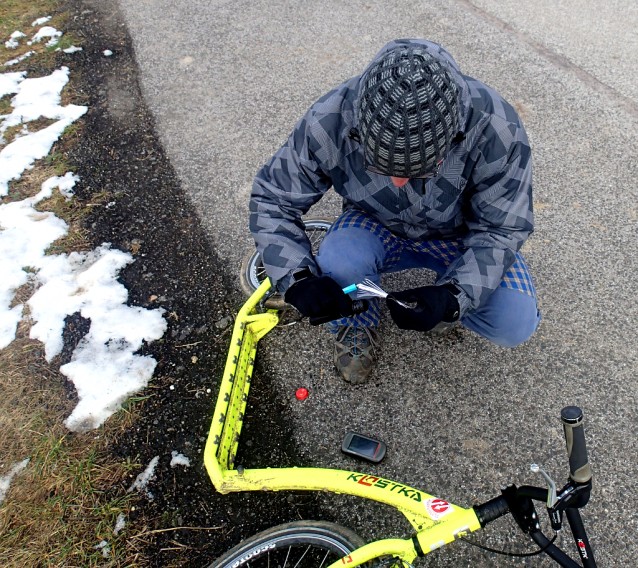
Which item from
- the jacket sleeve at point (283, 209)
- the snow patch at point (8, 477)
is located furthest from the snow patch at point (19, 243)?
the jacket sleeve at point (283, 209)

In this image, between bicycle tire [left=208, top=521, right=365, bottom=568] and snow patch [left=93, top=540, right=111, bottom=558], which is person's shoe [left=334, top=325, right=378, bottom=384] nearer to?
bicycle tire [left=208, top=521, right=365, bottom=568]

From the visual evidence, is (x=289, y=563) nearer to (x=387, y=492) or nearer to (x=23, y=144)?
(x=387, y=492)

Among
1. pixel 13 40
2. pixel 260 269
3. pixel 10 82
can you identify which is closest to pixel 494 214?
pixel 260 269

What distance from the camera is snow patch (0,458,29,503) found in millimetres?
2139

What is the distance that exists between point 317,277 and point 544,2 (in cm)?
466

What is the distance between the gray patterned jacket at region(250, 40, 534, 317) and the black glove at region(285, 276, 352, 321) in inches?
3.7

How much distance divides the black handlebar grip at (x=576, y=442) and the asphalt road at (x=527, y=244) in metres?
0.91

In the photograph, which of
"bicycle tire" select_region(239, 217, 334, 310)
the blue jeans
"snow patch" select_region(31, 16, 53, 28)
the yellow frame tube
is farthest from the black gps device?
"snow patch" select_region(31, 16, 53, 28)

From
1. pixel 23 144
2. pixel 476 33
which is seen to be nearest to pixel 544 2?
pixel 476 33

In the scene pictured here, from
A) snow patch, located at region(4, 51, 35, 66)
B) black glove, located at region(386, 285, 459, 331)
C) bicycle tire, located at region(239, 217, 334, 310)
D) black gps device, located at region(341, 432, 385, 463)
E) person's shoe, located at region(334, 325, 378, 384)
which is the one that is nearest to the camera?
black glove, located at region(386, 285, 459, 331)

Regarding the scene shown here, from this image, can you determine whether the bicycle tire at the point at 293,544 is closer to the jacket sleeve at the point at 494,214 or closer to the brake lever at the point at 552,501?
the brake lever at the point at 552,501

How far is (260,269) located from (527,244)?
1680mm

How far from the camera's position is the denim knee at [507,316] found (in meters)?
2.05

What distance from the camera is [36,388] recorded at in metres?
2.47
